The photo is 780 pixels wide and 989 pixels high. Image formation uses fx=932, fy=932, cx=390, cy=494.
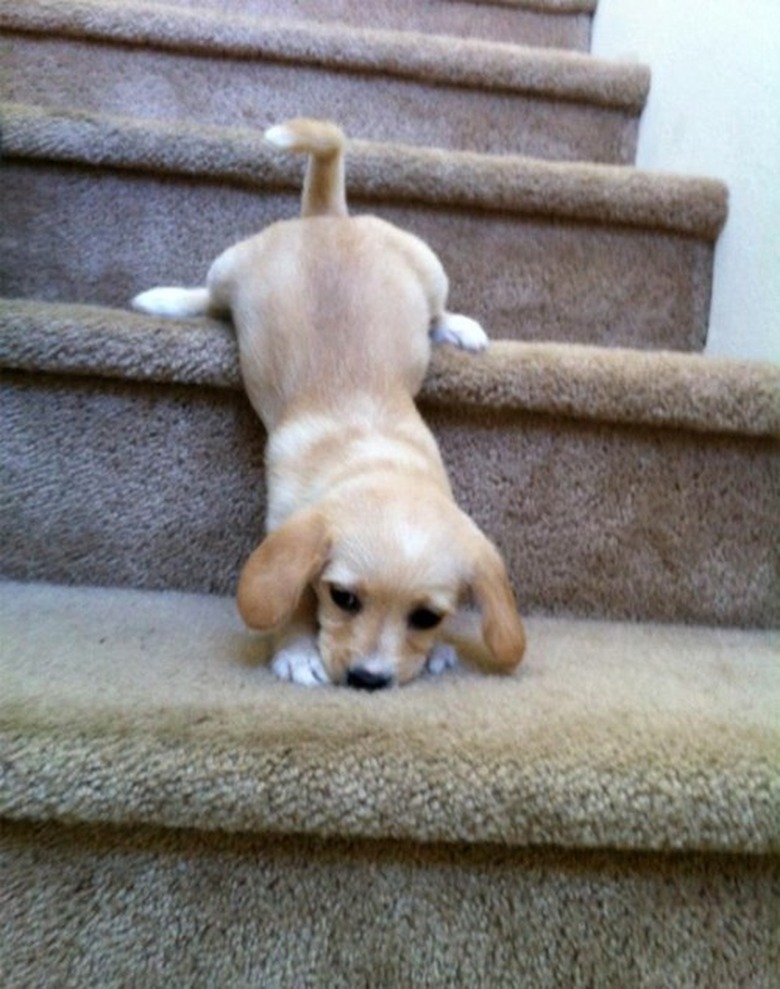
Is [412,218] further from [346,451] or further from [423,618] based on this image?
[423,618]

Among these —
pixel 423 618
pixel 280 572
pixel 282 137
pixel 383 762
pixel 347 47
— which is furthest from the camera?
pixel 347 47

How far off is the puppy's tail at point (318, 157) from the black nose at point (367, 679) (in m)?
0.72

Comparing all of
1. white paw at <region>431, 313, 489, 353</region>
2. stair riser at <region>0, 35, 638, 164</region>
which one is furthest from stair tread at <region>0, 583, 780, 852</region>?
stair riser at <region>0, 35, 638, 164</region>

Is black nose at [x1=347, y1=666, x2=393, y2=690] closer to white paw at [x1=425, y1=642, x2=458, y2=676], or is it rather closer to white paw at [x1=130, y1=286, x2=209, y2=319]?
white paw at [x1=425, y1=642, x2=458, y2=676]

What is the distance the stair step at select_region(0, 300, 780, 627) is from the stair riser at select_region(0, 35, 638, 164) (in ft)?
2.38

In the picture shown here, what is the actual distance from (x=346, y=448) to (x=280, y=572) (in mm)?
270

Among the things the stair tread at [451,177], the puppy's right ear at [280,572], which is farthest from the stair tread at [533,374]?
the stair tread at [451,177]

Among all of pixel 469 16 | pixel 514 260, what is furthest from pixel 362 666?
pixel 469 16

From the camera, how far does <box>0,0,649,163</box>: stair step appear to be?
160 cm

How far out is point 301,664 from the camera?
3.03ft

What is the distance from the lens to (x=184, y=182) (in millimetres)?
1399

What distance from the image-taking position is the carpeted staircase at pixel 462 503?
0.70m

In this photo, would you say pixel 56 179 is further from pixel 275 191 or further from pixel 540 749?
pixel 540 749

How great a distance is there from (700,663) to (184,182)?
997mm
